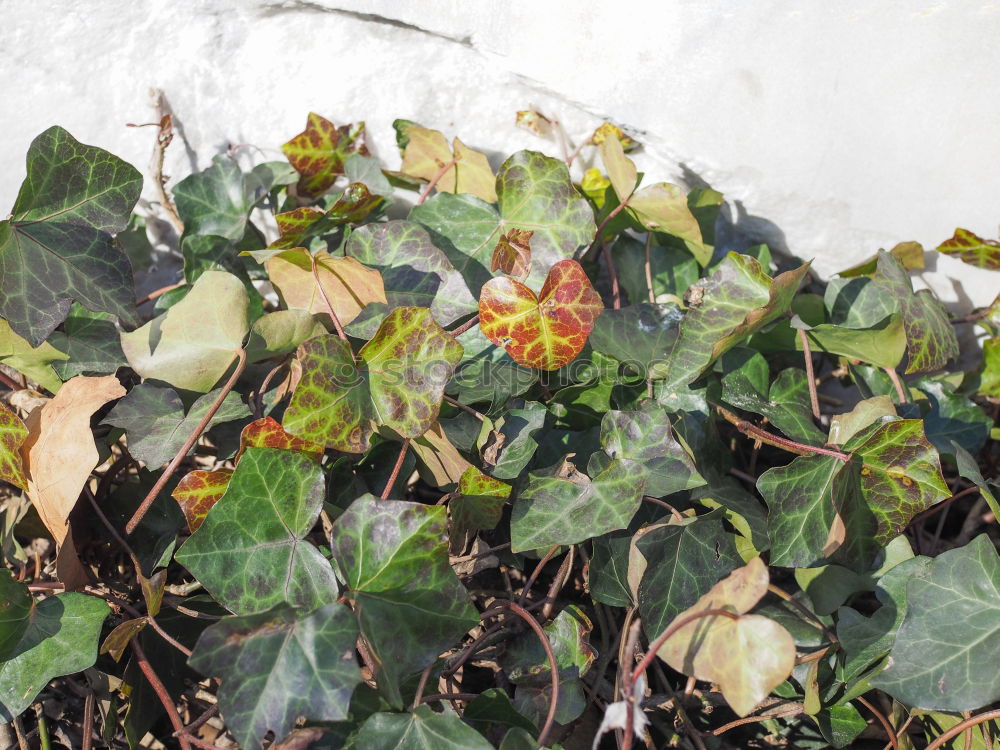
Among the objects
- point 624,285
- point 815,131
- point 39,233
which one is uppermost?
point 815,131

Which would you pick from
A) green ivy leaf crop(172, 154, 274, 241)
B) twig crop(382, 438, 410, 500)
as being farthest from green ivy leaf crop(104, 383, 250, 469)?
green ivy leaf crop(172, 154, 274, 241)

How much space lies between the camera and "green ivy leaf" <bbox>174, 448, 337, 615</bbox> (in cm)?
83

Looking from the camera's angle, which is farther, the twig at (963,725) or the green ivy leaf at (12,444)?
the green ivy leaf at (12,444)

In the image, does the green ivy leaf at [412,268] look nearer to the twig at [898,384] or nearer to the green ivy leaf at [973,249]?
the twig at [898,384]

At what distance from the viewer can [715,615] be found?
2.59 feet

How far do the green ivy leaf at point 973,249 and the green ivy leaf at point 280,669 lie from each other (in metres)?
0.96

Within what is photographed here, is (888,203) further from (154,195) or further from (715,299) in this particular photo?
(154,195)

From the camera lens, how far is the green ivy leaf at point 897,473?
90 centimetres

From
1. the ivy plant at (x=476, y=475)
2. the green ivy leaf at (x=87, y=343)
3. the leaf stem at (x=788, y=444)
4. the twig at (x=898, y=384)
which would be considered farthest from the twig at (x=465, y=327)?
the twig at (x=898, y=384)

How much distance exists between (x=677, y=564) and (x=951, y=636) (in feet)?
0.97

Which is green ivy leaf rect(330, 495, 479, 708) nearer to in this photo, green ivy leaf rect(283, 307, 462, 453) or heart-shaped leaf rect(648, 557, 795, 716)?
green ivy leaf rect(283, 307, 462, 453)

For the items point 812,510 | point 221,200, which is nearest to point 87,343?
point 221,200

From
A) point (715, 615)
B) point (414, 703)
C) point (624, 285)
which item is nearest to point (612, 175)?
point (624, 285)

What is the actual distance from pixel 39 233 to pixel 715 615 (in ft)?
3.06
